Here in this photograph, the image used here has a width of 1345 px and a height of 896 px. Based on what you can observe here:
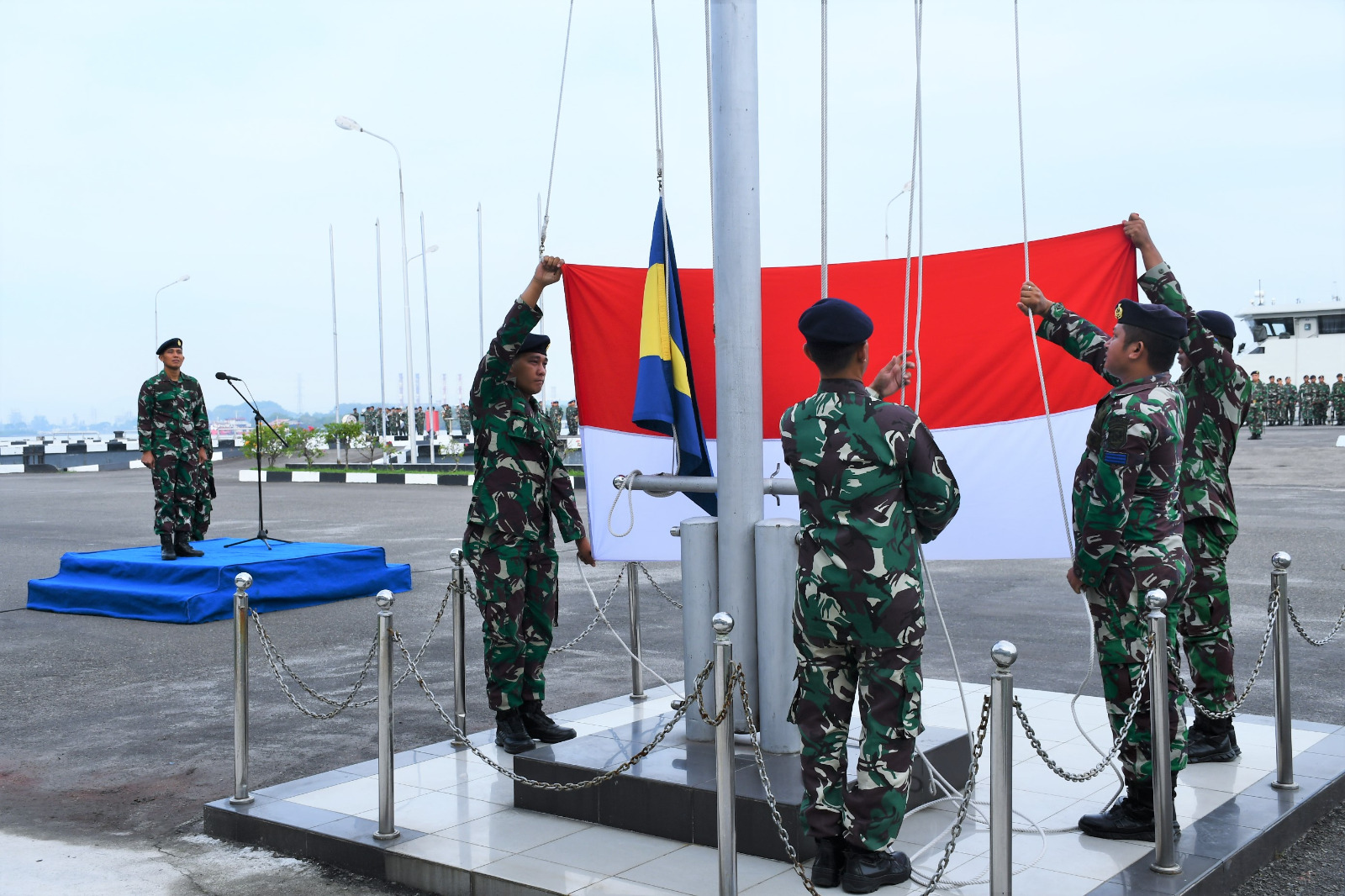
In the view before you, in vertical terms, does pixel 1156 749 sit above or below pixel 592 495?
below

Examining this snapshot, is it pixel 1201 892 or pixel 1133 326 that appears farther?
pixel 1133 326

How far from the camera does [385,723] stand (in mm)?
4441

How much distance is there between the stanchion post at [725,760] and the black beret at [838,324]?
0.93 m

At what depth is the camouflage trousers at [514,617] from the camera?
5.40 m

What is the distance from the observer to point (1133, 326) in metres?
4.20

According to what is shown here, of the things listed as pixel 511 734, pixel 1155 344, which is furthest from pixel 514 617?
pixel 1155 344

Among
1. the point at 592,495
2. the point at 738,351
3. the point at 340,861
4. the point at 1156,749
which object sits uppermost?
the point at 738,351

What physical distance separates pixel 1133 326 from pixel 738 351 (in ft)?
4.77

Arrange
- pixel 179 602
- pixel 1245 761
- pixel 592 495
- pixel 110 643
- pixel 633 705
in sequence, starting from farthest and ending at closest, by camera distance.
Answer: pixel 179 602 → pixel 110 643 → pixel 633 705 → pixel 592 495 → pixel 1245 761

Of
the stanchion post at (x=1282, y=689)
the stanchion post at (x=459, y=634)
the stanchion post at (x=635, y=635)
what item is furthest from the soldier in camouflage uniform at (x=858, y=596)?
the stanchion post at (x=635, y=635)

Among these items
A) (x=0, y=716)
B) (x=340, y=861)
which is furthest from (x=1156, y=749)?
(x=0, y=716)

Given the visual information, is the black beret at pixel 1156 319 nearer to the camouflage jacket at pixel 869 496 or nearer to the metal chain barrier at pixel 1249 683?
the camouflage jacket at pixel 869 496

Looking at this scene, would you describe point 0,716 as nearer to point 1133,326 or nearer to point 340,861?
point 340,861

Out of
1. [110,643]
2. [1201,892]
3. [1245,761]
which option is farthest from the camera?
[110,643]
